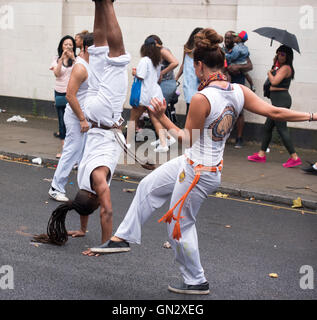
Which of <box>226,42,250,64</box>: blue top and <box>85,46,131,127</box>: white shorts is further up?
<box>85,46,131,127</box>: white shorts

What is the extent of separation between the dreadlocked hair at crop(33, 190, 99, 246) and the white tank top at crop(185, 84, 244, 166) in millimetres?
1350

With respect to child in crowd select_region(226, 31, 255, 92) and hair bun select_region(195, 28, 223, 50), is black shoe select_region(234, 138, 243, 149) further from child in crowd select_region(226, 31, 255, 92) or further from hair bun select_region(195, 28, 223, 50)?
hair bun select_region(195, 28, 223, 50)

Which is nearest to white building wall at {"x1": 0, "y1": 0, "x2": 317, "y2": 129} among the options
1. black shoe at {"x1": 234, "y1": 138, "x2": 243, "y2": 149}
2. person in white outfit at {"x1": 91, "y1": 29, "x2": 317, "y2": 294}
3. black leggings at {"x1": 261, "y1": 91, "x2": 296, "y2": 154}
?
black shoe at {"x1": 234, "y1": 138, "x2": 243, "y2": 149}

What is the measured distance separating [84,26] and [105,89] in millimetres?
9671

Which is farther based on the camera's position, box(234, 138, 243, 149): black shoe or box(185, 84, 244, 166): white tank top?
box(234, 138, 243, 149): black shoe

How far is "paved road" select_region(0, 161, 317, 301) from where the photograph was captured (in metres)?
5.07

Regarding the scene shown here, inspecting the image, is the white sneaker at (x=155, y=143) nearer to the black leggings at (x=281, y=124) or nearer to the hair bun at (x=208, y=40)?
the black leggings at (x=281, y=124)

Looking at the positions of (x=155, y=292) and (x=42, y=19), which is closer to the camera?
(x=155, y=292)

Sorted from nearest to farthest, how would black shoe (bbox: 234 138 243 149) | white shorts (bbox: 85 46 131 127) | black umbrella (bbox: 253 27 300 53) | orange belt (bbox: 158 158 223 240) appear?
1. orange belt (bbox: 158 158 223 240)
2. white shorts (bbox: 85 46 131 127)
3. black umbrella (bbox: 253 27 300 53)
4. black shoe (bbox: 234 138 243 149)

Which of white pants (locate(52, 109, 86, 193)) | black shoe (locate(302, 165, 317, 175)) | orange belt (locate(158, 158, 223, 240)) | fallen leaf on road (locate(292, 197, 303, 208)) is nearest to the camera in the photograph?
orange belt (locate(158, 158, 223, 240))

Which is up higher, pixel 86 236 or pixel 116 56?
pixel 116 56

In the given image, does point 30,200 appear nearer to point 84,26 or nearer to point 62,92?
point 62,92
